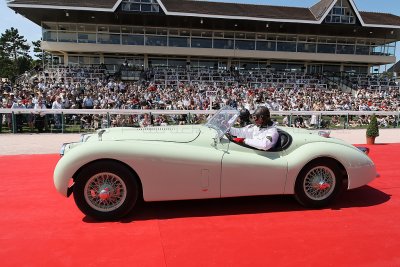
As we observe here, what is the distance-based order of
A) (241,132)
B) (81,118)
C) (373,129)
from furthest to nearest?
(81,118) < (373,129) < (241,132)

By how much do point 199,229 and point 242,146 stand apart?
1306 mm

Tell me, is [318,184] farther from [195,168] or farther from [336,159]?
[195,168]

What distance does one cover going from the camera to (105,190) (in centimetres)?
429

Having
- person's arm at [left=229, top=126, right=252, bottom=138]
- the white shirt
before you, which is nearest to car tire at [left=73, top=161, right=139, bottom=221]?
the white shirt

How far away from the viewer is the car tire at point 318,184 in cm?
482

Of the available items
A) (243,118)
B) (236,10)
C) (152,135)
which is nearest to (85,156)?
(152,135)

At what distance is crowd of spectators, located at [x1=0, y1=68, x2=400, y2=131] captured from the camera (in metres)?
15.2

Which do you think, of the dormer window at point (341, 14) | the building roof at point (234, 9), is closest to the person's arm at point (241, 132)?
the building roof at point (234, 9)

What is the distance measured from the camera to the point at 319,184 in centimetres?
486

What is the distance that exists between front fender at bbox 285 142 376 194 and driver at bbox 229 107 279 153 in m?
0.36

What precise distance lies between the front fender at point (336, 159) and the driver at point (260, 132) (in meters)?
0.36

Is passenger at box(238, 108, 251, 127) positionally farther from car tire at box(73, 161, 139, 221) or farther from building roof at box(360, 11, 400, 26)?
building roof at box(360, 11, 400, 26)

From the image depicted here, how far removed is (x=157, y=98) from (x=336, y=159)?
16.4 metres

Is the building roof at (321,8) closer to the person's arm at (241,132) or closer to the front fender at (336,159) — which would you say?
the person's arm at (241,132)
